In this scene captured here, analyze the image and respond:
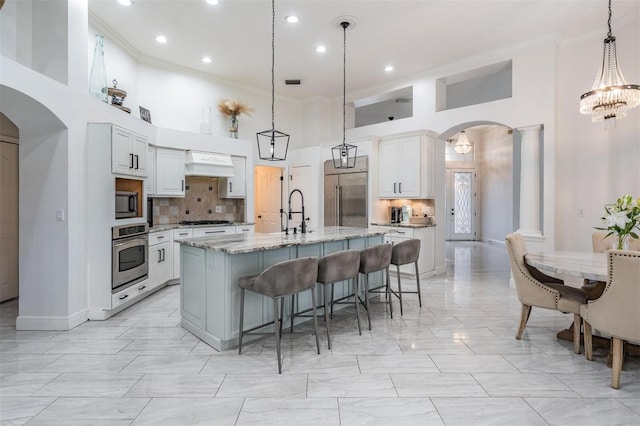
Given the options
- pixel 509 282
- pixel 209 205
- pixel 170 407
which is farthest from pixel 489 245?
pixel 170 407

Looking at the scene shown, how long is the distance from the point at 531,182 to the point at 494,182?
235 inches

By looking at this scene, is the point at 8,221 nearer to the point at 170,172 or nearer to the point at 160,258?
the point at 160,258

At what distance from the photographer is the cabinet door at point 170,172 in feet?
17.2

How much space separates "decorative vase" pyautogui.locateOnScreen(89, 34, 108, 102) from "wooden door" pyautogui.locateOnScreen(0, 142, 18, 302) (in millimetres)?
1489

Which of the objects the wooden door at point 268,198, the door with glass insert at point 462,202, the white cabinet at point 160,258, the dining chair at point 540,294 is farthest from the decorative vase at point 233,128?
the door with glass insert at point 462,202

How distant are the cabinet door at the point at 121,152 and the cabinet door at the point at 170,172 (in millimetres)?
1151

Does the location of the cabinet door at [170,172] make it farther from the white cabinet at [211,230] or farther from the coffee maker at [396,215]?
the coffee maker at [396,215]

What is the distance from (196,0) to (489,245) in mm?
9512

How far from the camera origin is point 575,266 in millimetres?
2729

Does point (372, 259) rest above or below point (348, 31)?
below

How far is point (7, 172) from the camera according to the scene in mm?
4344

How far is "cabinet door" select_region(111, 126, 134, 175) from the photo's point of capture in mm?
3750

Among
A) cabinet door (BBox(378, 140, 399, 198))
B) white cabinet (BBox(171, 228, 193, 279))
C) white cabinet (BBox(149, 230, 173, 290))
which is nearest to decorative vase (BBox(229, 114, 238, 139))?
white cabinet (BBox(171, 228, 193, 279))

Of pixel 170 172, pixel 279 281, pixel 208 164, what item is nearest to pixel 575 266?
pixel 279 281
